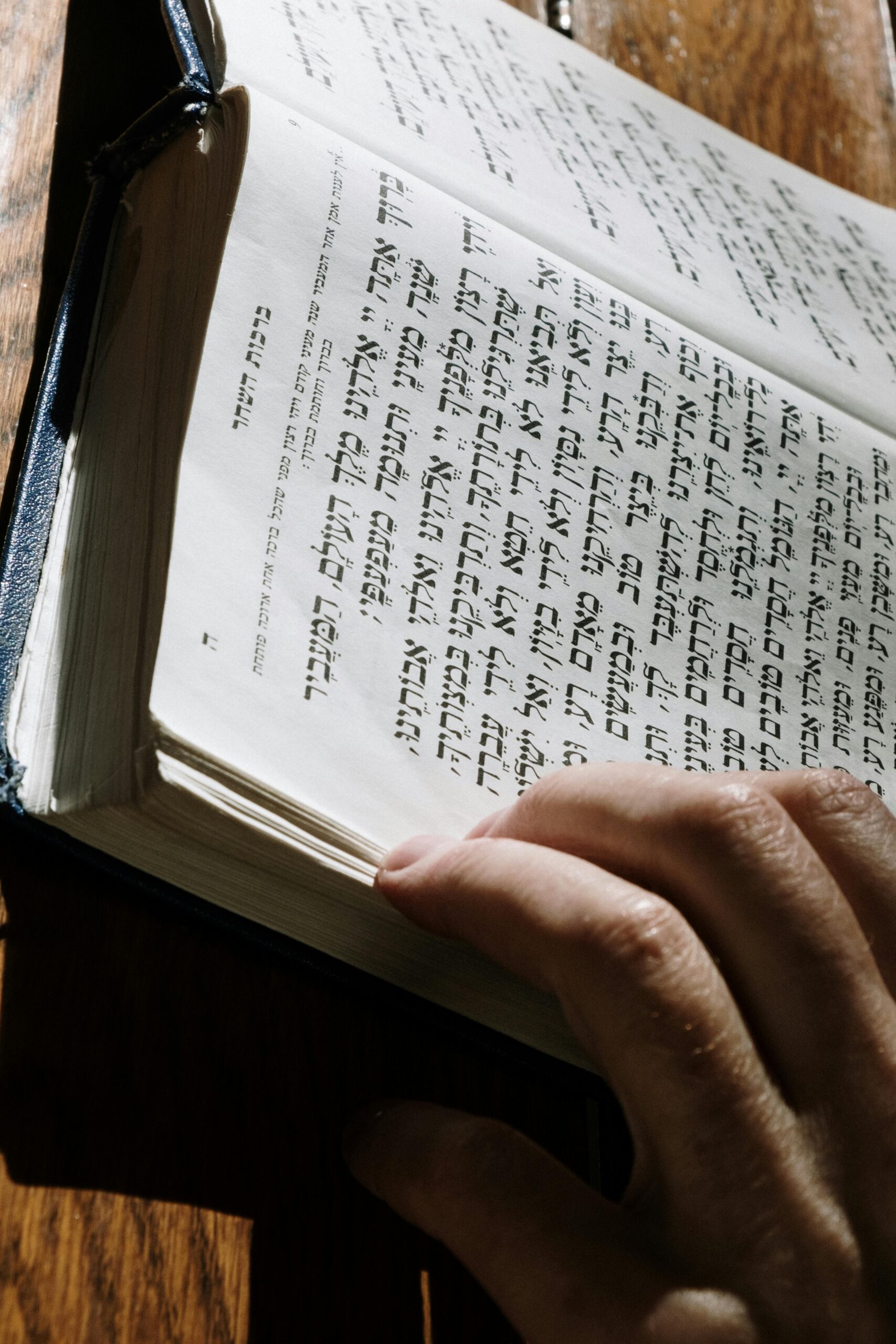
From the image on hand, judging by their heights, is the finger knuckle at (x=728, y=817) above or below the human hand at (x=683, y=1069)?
above

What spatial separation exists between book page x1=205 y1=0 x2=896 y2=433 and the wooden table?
9 cm

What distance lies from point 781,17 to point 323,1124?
899 mm

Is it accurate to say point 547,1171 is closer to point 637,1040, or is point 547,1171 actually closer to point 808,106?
point 637,1040

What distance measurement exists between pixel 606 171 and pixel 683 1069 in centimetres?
52

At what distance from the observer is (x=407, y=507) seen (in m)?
0.44

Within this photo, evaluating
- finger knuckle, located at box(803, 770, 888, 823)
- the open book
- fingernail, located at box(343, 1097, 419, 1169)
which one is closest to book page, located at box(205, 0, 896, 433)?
the open book

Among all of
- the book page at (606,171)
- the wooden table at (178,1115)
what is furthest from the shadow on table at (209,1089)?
the book page at (606,171)

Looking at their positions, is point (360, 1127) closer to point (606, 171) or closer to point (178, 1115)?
point (178, 1115)

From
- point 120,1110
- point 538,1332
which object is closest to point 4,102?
point 120,1110

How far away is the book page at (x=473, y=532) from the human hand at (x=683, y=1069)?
5cm

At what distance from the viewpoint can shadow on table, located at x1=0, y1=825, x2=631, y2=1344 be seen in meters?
0.39

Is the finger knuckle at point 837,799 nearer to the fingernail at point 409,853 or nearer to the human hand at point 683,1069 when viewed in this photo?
the human hand at point 683,1069

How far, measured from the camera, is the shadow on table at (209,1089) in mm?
391

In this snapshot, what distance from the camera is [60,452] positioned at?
0.45m
